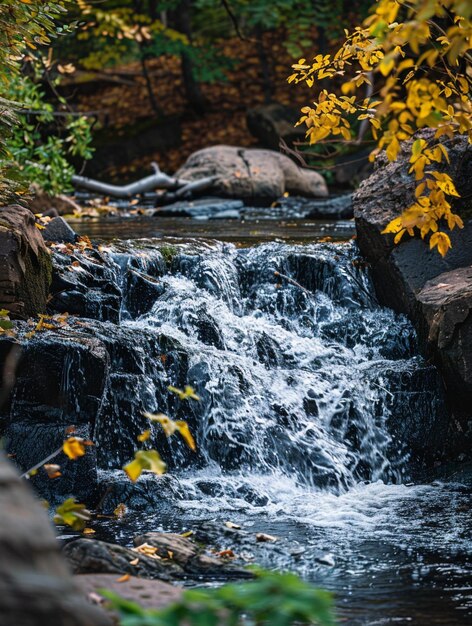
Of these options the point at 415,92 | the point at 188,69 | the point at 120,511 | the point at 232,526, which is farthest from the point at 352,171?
the point at 415,92

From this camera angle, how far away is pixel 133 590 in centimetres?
305

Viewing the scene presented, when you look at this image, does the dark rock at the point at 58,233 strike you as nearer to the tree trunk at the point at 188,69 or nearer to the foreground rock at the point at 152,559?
the foreground rock at the point at 152,559

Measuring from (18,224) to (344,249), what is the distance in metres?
3.81

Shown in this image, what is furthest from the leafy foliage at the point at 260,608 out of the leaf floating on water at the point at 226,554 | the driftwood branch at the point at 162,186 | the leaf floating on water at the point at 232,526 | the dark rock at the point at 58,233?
the driftwood branch at the point at 162,186

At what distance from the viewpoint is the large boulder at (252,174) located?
1498cm

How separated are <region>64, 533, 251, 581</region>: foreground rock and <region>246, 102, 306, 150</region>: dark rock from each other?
1505 cm

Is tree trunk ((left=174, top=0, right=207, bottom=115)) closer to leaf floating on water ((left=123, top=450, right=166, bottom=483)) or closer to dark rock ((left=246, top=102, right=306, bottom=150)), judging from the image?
dark rock ((left=246, top=102, right=306, bottom=150))

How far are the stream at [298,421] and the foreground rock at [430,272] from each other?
200 millimetres

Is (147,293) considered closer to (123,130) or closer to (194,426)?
(194,426)

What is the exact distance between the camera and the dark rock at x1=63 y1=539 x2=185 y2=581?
12.8 feet

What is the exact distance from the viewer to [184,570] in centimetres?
445

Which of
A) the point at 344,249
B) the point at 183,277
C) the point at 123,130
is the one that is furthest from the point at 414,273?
the point at 123,130

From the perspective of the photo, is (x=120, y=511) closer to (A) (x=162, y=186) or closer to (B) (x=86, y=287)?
(B) (x=86, y=287)

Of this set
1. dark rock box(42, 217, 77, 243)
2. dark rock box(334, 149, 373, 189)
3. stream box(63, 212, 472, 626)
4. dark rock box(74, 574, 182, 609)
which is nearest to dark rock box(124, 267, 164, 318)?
stream box(63, 212, 472, 626)
